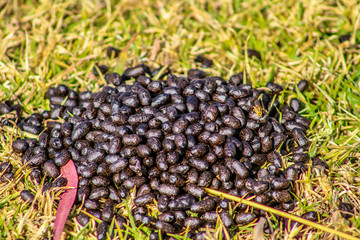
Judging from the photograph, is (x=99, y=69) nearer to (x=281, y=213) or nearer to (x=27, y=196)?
(x=27, y=196)

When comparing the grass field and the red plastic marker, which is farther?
the grass field

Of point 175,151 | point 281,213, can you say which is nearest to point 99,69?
point 175,151

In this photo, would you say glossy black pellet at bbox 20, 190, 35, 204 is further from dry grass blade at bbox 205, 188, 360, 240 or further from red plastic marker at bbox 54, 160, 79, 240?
dry grass blade at bbox 205, 188, 360, 240

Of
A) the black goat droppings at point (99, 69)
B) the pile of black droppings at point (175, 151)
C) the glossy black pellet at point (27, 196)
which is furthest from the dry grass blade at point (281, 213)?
the black goat droppings at point (99, 69)

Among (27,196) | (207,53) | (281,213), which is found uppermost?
(27,196)

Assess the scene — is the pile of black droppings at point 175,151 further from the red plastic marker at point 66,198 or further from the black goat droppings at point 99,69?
the black goat droppings at point 99,69

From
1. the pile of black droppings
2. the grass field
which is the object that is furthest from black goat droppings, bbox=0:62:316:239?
the grass field
